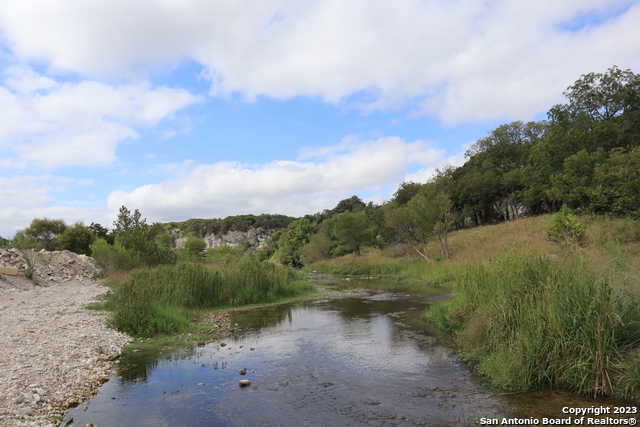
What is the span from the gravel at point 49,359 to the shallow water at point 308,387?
19.2 inches

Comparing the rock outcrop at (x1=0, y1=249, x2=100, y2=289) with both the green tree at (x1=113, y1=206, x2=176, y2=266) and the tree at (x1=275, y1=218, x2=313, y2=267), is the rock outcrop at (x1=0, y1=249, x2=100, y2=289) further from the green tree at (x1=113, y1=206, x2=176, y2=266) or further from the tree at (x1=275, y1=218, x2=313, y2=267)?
the tree at (x1=275, y1=218, x2=313, y2=267)

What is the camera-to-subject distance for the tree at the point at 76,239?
60.9m

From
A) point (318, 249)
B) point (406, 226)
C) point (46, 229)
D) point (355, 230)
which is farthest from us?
point (318, 249)

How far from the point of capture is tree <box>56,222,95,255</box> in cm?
6091

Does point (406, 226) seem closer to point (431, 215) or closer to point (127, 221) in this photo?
point (431, 215)

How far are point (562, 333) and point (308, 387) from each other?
210 inches

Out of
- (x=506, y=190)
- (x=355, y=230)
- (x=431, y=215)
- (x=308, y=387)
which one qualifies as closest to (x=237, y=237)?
(x=355, y=230)

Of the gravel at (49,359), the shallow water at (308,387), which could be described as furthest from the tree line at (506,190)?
the shallow water at (308,387)

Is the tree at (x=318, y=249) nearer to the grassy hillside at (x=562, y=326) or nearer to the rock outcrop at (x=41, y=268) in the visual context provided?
the rock outcrop at (x=41, y=268)

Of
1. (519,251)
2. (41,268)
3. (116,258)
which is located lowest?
(519,251)

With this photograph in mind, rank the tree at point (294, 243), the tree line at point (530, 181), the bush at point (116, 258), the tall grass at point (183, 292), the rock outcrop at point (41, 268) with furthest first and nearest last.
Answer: the tree at point (294, 243) < the tree line at point (530, 181) < the bush at point (116, 258) < the rock outcrop at point (41, 268) < the tall grass at point (183, 292)

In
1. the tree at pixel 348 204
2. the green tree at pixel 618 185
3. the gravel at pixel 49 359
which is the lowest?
the gravel at pixel 49 359

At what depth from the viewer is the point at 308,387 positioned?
921 cm

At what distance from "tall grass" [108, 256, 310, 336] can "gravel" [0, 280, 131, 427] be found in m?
1.01
